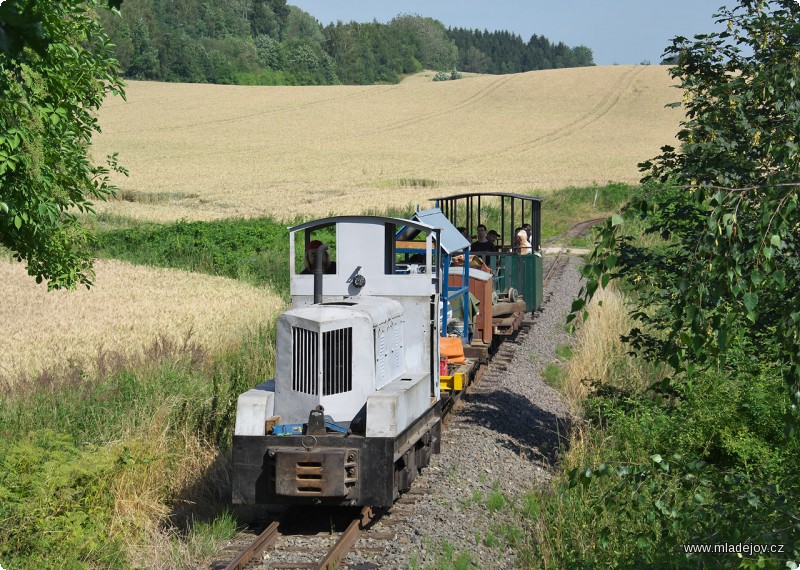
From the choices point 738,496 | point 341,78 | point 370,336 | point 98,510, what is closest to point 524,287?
point 370,336

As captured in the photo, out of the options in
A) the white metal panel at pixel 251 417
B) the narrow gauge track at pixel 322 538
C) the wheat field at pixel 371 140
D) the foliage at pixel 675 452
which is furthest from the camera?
the wheat field at pixel 371 140

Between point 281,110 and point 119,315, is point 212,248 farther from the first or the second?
point 281,110

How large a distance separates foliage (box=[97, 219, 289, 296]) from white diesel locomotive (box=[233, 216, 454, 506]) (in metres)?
14.0

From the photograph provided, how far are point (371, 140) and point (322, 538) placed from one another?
6822 cm

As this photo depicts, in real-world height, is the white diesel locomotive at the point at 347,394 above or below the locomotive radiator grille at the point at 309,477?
above

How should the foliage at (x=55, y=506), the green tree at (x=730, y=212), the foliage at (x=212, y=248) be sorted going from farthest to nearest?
the foliage at (x=212, y=248), the foliage at (x=55, y=506), the green tree at (x=730, y=212)

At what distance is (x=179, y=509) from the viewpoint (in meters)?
9.52

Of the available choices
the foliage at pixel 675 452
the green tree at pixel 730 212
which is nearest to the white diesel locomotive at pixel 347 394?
the foliage at pixel 675 452

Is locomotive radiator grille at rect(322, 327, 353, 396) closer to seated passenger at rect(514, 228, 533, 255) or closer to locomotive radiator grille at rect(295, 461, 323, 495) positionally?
locomotive radiator grille at rect(295, 461, 323, 495)

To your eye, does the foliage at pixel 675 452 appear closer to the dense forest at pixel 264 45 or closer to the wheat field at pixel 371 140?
the wheat field at pixel 371 140

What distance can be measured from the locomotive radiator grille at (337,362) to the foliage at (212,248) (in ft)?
50.5

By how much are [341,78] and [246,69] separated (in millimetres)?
18371

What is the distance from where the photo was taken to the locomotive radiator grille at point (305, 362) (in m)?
9.20

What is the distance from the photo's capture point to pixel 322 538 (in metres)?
8.81
